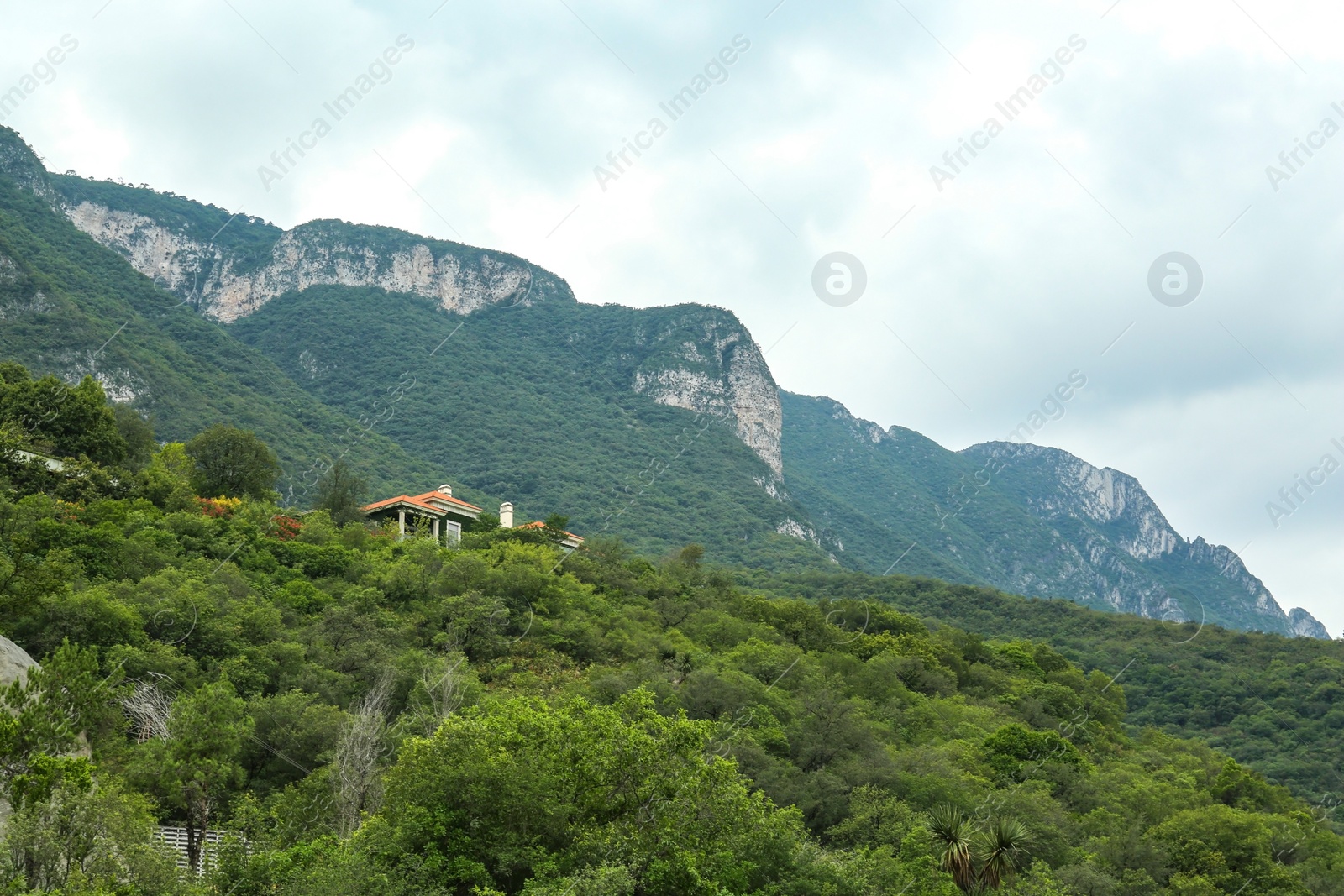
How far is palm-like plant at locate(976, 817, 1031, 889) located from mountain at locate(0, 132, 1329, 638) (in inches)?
2027

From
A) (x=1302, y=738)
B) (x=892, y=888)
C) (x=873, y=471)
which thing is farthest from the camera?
(x=873, y=471)

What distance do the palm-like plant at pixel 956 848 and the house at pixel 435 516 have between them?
30583 millimetres

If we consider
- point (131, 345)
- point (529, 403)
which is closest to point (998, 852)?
point (131, 345)

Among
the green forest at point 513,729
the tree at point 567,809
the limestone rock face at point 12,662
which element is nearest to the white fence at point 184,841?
the green forest at point 513,729

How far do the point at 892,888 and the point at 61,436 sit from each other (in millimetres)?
35500

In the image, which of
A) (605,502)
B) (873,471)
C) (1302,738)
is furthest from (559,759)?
(873,471)

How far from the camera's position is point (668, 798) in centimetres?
1950

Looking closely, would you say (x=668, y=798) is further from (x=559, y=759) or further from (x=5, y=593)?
(x=5, y=593)

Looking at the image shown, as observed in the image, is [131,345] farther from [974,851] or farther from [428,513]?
[974,851]

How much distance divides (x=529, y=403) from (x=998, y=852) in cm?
9830

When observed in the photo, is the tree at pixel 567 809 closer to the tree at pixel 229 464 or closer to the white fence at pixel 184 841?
the white fence at pixel 184 841

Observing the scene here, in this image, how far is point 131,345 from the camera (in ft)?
265

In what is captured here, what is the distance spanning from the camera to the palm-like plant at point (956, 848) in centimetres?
2323

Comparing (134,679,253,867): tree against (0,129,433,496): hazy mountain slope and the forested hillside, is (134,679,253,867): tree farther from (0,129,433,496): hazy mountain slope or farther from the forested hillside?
the forested hillside
